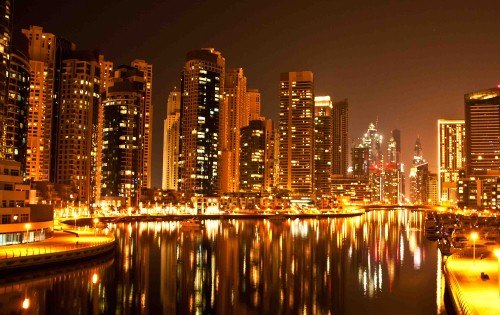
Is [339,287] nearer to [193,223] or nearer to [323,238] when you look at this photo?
[323,238]

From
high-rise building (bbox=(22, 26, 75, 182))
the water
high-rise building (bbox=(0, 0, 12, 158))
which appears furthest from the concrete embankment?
high-rise building (bbox=(22, 26, 75, 182))

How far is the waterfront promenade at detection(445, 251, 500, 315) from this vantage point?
26938 millimetres

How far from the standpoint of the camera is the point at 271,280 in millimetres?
44875

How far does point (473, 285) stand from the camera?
33.2 m

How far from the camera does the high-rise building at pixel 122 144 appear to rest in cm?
17725

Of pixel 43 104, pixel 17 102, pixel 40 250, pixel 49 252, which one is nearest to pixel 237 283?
pixel 49 252

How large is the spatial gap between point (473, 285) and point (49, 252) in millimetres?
35915

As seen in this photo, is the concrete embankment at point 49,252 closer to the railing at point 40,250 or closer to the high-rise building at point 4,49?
the railing at point 40,250

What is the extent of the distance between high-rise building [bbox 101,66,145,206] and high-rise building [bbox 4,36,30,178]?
233ft

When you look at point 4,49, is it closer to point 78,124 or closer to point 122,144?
point 78,124

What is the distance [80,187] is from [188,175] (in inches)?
2106

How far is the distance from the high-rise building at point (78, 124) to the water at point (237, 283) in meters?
90.2

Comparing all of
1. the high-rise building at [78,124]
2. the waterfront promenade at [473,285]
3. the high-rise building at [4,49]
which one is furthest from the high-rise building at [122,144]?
the waterfront promenade at [473,285]

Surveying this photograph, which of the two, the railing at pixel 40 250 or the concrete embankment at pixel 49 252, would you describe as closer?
the concrete embankment at pixel 49 252
